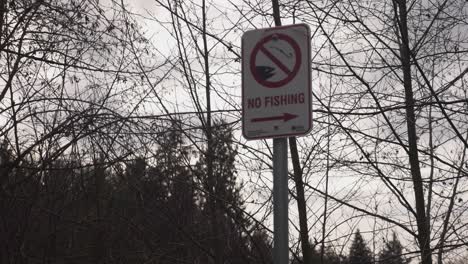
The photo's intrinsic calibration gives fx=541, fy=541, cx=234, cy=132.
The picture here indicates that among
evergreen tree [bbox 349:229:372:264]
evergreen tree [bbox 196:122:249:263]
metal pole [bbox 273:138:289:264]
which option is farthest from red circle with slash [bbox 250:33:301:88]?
evergreen tree [bbox 349:229:372:264]

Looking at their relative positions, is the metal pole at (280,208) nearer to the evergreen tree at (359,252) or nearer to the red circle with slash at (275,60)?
the red circle with slash at (275,60)

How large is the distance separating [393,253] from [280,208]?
4305mm

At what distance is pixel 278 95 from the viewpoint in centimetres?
213

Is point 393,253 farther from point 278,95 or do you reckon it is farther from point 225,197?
point 278,95

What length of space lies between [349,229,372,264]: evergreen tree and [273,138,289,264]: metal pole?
3947 millimetres

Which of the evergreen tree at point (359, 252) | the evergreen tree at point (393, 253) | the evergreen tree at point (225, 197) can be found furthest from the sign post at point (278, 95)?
the evergreen tree at point (359, 252)

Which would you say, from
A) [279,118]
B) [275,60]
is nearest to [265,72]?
[275,60]

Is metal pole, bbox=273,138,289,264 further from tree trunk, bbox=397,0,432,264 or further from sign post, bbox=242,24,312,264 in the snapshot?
tree trunk, bbox=397,0,432,264

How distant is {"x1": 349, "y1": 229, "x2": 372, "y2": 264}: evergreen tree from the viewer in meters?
5.88

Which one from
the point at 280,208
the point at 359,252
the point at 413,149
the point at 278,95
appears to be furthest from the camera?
the point at 359,252

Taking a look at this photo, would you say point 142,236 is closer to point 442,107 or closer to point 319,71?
point 319,71

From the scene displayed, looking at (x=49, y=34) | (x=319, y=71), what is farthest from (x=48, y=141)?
(x=319, y=71)

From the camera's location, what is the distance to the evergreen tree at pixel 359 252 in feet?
19.3

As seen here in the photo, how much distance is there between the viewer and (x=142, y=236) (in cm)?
654
